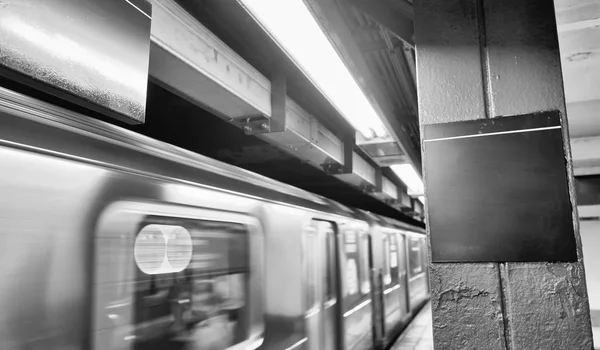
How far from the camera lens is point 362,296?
5.22 meters

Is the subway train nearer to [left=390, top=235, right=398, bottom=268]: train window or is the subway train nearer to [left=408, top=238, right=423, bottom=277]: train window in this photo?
[left=390, top=235, right=398, bottom=268]: train window

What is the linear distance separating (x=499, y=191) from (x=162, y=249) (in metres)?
1.37

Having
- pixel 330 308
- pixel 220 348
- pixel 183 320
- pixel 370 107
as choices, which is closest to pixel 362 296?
pixel 330 308

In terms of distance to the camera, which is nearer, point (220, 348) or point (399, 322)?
point (220, 348)

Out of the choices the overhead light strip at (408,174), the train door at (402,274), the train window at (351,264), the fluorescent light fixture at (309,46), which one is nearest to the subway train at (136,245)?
the fluorescent light fixture at (309,46)

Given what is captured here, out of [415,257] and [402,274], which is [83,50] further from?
[415,257]

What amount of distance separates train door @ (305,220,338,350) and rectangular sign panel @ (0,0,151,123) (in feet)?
7.09

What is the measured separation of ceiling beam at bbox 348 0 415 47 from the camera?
2.05 m

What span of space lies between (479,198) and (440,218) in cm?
15

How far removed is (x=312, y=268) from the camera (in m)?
3.62

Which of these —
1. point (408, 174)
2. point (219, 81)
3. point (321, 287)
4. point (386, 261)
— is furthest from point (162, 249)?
point (408, 174)

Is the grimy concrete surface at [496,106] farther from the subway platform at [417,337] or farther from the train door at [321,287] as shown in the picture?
the subway platform at [417,337]

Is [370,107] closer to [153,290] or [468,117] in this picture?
[468,117]

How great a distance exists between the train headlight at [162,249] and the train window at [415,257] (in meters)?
7.66
